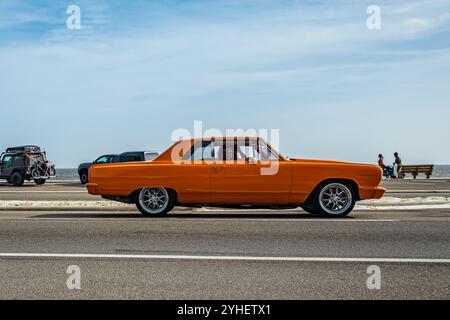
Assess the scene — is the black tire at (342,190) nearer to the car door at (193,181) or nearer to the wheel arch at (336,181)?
the wheel arch at (336,181)

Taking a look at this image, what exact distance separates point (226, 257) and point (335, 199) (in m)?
5.32

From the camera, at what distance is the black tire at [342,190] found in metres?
12.2

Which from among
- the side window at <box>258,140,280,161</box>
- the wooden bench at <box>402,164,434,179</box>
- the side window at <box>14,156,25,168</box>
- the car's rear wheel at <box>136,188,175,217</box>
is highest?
the side window at <box>258,140,280,161</box>

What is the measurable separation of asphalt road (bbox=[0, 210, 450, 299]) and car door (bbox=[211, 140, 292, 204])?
613mm

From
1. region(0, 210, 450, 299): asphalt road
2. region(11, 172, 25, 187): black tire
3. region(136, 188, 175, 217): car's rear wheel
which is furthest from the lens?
region(11, 172, 25, 187): black tire

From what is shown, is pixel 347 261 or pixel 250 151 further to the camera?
pixel 250 151

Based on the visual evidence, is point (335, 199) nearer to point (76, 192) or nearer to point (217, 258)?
point (217, 258)

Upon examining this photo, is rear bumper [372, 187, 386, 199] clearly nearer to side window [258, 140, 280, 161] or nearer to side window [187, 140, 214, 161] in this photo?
side window [258, 140, 280, 161]

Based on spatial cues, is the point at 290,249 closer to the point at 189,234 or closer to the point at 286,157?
the point at 189,234

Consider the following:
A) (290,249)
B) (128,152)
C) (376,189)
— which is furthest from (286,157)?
(128,152)

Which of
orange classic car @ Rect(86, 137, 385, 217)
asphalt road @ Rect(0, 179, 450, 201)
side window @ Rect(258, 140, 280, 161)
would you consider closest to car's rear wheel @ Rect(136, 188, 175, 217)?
orange classic car @ Rect(86, 137, 385, 217)

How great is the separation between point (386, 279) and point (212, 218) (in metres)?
6.13

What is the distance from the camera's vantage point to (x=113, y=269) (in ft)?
22.0

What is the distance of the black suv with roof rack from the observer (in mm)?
33969
